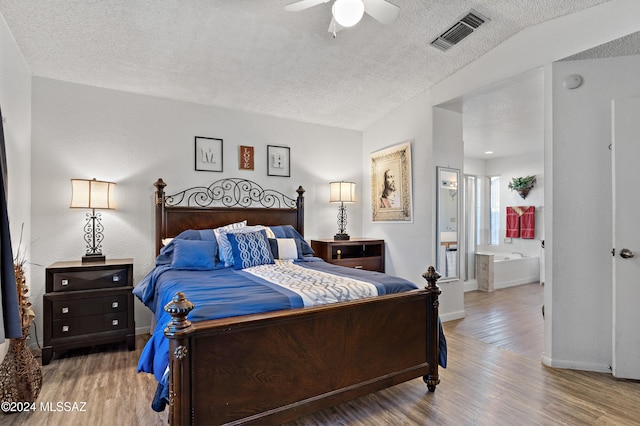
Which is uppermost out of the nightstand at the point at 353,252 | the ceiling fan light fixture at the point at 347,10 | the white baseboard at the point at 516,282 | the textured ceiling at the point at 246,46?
the textured ceiling at the point at 246,46

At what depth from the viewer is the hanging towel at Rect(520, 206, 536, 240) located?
21.1 ft

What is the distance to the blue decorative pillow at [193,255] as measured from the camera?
3.00 m

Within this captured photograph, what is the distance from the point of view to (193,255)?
3047 millimetres

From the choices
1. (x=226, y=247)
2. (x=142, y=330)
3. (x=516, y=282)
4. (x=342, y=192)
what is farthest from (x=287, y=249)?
(x=516, y=282)

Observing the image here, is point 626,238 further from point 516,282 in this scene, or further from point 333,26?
point 516,282

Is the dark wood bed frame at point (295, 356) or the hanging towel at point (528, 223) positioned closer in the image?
the dark wood bed frame at point (295, 356)

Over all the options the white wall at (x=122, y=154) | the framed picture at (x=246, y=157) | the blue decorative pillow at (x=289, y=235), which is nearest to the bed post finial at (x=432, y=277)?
the blue decorative pillow at (x=289, y=235)

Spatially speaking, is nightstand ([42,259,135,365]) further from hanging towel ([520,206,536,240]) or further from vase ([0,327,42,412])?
hanging towel ([520,206,536,240])

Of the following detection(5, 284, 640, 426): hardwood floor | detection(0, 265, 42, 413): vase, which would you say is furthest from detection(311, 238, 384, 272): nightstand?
detection(0, 265, 42, 413): vase

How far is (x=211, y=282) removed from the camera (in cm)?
242

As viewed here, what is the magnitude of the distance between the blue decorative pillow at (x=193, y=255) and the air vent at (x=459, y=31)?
2884 millimetres

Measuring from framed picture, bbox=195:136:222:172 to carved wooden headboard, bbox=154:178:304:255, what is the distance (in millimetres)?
194

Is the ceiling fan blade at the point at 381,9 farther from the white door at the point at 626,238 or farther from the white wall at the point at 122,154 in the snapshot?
the white wall at the point at 122,154

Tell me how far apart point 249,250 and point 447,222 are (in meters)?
2.43
